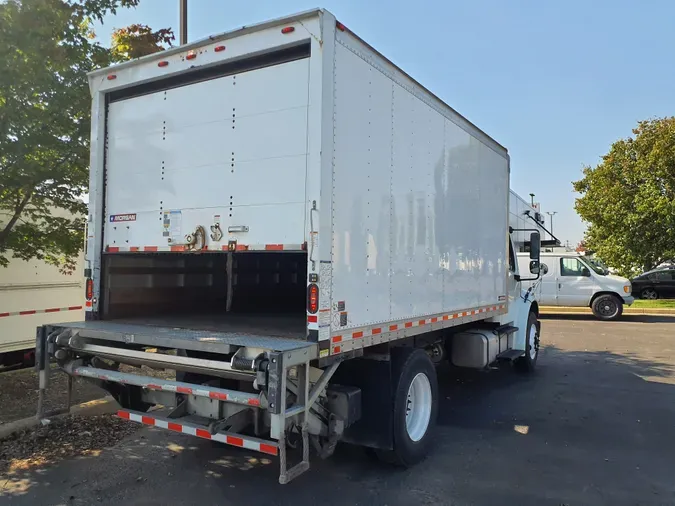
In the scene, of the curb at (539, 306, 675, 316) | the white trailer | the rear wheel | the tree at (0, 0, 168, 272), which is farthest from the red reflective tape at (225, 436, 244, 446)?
the rear wheel

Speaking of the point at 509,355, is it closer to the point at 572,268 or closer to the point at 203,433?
the point at 203,433

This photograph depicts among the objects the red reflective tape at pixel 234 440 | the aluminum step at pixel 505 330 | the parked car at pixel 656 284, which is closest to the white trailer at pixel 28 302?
the red reflective tape at pixel 234 440

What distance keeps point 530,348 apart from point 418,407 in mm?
4824

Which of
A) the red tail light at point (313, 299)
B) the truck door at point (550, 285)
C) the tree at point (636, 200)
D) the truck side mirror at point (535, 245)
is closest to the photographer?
the red tail light at point (313, 299)

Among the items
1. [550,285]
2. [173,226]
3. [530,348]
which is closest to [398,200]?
[173,226]

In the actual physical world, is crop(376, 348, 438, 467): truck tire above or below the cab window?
below

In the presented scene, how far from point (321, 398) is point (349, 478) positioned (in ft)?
2.97

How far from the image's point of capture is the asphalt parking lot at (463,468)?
4.22 m

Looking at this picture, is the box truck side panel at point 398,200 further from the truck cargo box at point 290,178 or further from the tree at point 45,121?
the tree at point 45,121

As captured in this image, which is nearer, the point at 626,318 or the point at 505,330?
the point at 505,330

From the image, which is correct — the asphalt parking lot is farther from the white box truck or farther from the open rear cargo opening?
the open rear cargo opening

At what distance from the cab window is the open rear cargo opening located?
12.7m

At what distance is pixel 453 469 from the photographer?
4836 millimetres

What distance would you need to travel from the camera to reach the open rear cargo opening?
17.3 feet
